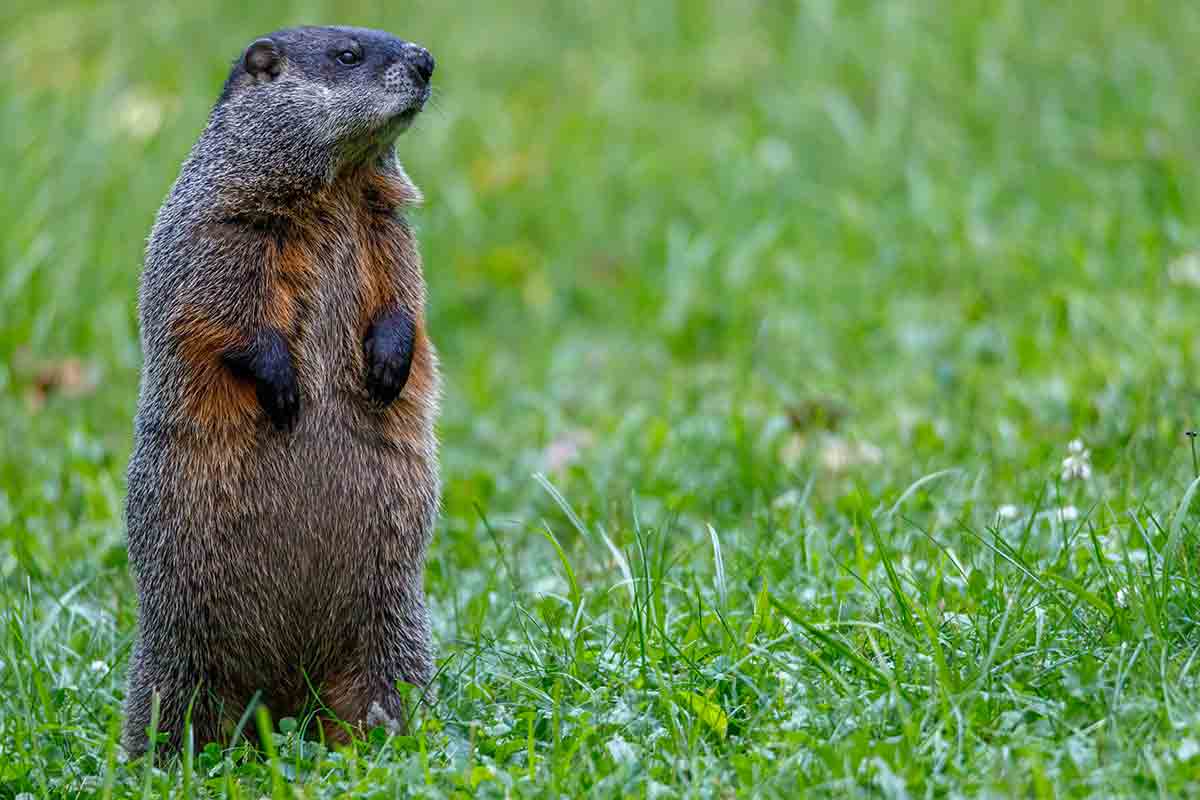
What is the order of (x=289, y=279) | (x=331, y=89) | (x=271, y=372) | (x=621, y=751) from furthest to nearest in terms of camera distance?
(x=331, y=89) < (x=289, y=279) < (x=271, y=372) < (x=621, y=751)

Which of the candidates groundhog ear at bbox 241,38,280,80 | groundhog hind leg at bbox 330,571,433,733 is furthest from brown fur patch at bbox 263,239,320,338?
groundhog hind leg at bbox 330,571,433,733

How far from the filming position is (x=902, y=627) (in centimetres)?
340

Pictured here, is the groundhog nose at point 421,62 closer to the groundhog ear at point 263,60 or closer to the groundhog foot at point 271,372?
the groundhog ear at point 263,60

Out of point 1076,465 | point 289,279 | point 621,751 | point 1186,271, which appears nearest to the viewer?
point 621,751

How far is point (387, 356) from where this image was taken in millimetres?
3740

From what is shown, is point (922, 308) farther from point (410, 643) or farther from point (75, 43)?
point (75, 43)

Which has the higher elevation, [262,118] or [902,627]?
[262,118]

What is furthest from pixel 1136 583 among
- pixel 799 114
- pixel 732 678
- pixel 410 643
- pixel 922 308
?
pixel 799 114

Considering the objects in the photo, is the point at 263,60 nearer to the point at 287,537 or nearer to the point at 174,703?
the point at 287,537

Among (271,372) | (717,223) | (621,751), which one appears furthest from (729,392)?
(621,751)

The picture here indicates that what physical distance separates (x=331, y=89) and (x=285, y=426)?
847 millimetres

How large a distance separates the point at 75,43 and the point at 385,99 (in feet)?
23.1

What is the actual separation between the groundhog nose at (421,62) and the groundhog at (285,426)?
0.4 inches

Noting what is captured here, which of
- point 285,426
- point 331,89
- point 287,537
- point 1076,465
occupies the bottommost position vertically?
point 1076,465
